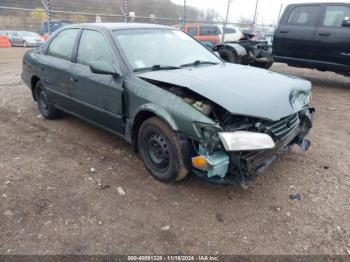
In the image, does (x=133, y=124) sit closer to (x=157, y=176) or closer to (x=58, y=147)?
(x=157, y=176)

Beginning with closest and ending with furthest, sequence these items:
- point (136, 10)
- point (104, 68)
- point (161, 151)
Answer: point (161, 151), point (104, 68), point (136, 10)

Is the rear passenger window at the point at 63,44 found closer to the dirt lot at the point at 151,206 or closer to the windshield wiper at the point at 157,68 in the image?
the dirt lot at the point at 151,206

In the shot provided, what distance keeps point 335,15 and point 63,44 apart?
633 cm

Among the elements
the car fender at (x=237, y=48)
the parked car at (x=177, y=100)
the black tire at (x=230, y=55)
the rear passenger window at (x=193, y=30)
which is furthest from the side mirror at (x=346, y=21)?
the rear passenger window at (x=193, y=30)

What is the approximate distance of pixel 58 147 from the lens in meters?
4.33

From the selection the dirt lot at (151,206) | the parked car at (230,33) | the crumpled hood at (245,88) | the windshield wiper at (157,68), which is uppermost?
the windshield wiper at (157,68)

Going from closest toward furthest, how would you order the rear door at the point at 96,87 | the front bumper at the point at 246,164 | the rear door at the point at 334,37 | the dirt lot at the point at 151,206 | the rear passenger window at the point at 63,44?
the dirt lot at the point at 151,206
the front bumper at the point at 246,164
the rear door at the point at 96,87
the rear passenger window at the point at 63,44
the rear door at the point at 334,37

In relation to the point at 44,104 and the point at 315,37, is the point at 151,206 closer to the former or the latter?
the point at 44,104

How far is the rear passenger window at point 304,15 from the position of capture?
764 cm

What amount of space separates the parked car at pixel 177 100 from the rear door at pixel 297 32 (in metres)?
4.46

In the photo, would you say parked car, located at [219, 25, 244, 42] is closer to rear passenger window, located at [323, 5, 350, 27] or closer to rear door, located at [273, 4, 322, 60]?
rear door, located at [273, 4, 322, 60]

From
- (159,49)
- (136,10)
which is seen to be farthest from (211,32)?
(159,49)

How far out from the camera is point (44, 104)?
5.41 meters

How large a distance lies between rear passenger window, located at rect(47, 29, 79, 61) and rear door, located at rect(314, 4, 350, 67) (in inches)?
234
